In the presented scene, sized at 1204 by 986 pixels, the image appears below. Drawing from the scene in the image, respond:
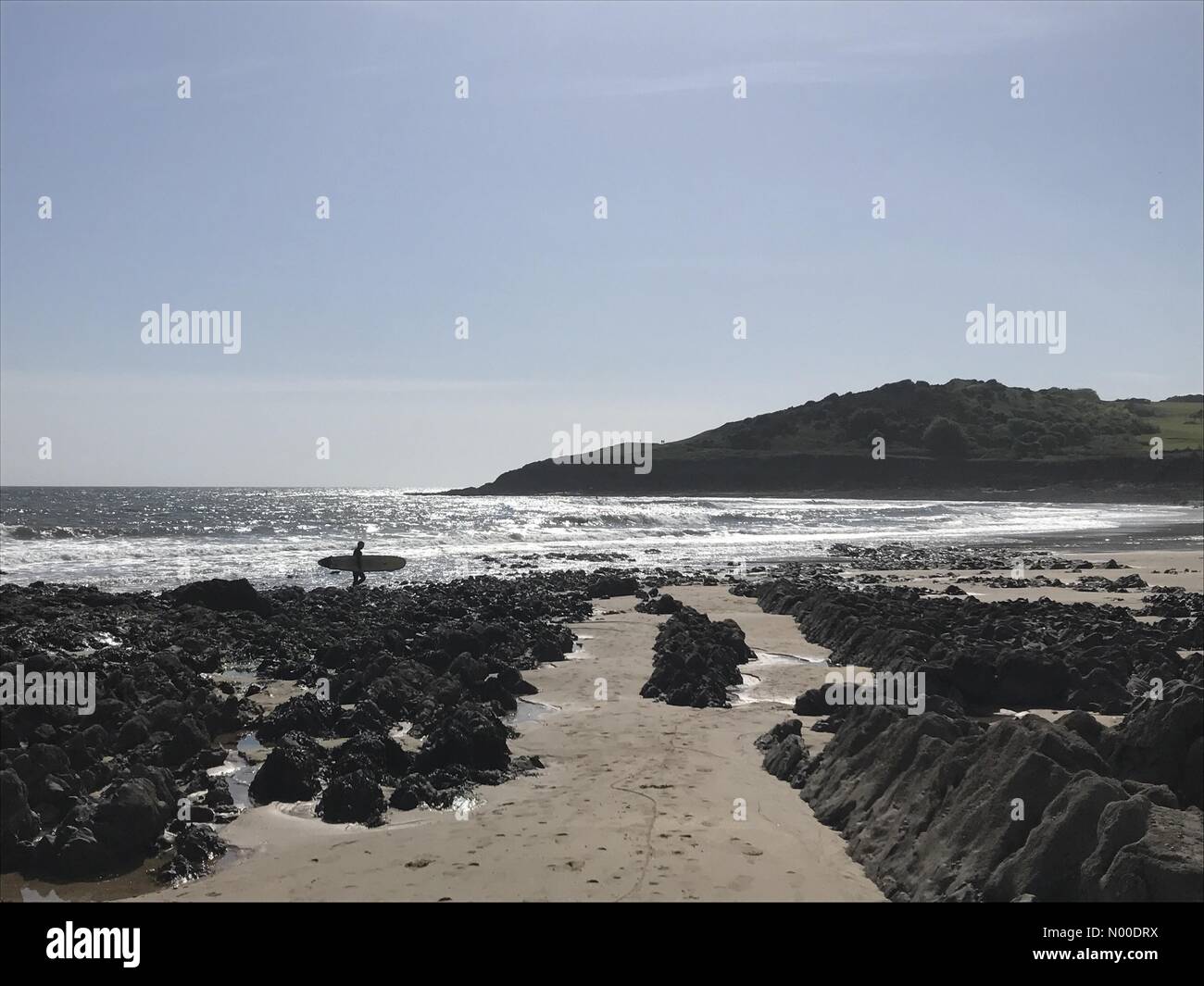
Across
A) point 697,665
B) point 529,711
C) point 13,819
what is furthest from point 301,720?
point 697,665

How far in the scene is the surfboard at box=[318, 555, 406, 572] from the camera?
4388cm

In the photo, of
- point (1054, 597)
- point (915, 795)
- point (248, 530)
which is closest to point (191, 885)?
point (915, 795)

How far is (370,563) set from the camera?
45625 millimetres

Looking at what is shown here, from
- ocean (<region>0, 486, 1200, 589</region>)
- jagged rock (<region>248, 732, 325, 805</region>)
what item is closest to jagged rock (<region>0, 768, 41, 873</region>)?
jagged rock (<region>248, 732, 325, 805</region>)

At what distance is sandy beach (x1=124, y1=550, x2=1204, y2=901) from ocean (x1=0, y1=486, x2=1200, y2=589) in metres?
30.7

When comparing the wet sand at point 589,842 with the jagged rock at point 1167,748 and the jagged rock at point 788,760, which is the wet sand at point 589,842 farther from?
the jagged rock at point 1167,748

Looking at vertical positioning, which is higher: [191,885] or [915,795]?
[915,795]

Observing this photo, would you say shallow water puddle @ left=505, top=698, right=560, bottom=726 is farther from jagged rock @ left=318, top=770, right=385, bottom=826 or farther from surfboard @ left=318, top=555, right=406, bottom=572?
surfboard @ left=318, top=555, right=406, bottom=572

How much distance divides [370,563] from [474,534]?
30451 mm

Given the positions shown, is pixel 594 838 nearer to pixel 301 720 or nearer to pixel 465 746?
pixel 465 746

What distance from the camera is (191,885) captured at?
905 centimetres

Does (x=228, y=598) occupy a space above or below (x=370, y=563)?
above
